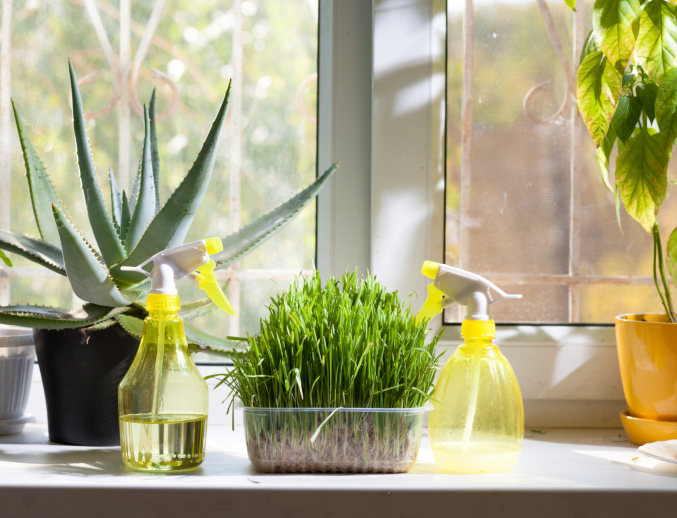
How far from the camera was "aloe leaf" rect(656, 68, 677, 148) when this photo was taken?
69cm

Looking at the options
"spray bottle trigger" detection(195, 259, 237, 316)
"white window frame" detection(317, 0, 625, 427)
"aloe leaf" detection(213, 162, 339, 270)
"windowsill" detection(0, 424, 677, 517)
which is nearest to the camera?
"windowsill" detection(0, 424, 677, 517)

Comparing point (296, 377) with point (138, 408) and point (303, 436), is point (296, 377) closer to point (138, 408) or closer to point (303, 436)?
point (303, 436)

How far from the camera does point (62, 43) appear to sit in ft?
3.13

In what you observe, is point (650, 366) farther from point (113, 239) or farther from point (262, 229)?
point (113, 239)

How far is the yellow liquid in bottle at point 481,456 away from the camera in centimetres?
58

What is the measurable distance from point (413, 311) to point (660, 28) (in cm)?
47

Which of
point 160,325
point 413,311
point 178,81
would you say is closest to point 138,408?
point 160,325

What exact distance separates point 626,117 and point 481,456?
0.48m

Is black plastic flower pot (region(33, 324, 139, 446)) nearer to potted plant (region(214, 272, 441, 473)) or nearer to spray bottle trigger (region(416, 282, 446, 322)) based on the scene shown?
potted plant (region(214, 272, 441, 473))

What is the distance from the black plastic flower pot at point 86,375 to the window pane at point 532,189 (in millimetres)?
506

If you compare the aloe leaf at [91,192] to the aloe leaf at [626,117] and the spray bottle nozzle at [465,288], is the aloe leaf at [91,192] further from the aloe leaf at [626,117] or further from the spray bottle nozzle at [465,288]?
the aloe leaf at [626,117]

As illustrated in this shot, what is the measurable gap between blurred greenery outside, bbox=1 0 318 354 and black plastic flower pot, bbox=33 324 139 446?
0.27 meters

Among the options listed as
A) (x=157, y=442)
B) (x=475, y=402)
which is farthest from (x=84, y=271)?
(x=475, y=402)

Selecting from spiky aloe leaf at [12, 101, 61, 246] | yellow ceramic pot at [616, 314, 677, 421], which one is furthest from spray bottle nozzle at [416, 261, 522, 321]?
spiky aloe leaf at [12, 101, 61, 246]
